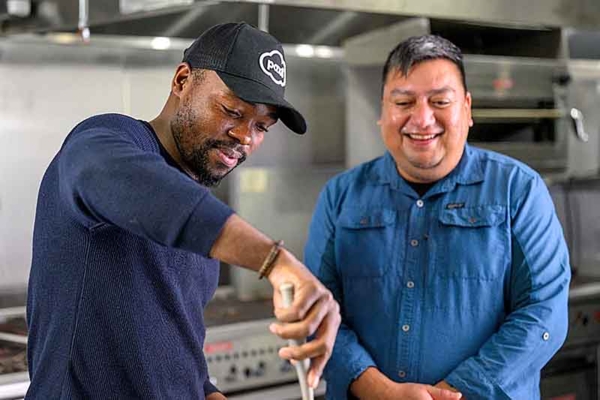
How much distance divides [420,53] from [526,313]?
653 millimetres

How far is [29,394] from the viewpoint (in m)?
1.46

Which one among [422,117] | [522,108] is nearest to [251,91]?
[422,117]

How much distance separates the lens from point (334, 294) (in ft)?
7.70

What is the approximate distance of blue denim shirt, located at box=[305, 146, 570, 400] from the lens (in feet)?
7.05

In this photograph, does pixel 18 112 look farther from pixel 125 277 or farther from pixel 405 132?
pixel 125 277

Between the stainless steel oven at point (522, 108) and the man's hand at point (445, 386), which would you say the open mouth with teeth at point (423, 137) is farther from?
the stainless steel oven at point (522, 108)

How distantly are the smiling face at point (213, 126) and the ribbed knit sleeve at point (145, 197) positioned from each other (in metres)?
0.25

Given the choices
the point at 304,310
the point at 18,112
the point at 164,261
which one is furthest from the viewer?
the point at 18,112

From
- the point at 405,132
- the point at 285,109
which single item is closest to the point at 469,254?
the point at 405,132

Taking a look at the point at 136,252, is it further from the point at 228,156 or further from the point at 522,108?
the point at 522,108

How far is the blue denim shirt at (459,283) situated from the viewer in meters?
2.15

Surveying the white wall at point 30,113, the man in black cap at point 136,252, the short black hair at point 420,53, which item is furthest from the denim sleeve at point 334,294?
the white wall at point 30,113

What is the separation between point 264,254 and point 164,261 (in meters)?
0.37

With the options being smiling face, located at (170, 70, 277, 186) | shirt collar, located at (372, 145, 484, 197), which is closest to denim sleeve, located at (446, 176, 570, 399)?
shirt collar, located at (372, 145, 484, 197)
